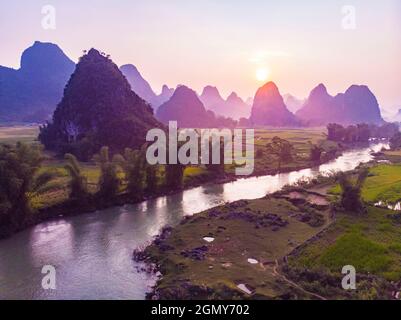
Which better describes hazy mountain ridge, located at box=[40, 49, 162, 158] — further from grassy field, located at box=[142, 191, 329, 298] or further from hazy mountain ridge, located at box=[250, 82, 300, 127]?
hazy mountain ridge, located at box=[250, 82, 300, 127]

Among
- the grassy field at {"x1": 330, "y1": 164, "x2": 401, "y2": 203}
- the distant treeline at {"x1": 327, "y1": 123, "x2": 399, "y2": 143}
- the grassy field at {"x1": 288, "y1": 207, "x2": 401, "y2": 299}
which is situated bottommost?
the grassy field at {"x1": 288, "y1": 207, "x2": 401, "y2": 299}

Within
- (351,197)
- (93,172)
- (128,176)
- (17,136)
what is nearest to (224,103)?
(17,136)

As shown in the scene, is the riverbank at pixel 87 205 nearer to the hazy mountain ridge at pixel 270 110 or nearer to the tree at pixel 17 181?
the tree at pixel 17 181

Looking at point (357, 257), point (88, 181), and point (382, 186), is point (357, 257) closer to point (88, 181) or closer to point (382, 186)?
point (382, 186)

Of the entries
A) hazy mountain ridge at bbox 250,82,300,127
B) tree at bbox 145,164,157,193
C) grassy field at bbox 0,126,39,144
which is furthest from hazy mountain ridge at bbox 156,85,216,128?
tree at bbox 145,164,157,193

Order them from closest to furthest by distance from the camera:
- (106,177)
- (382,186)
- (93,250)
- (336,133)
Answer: (93,250)
(106,177)
(382,186)
(336,133)
